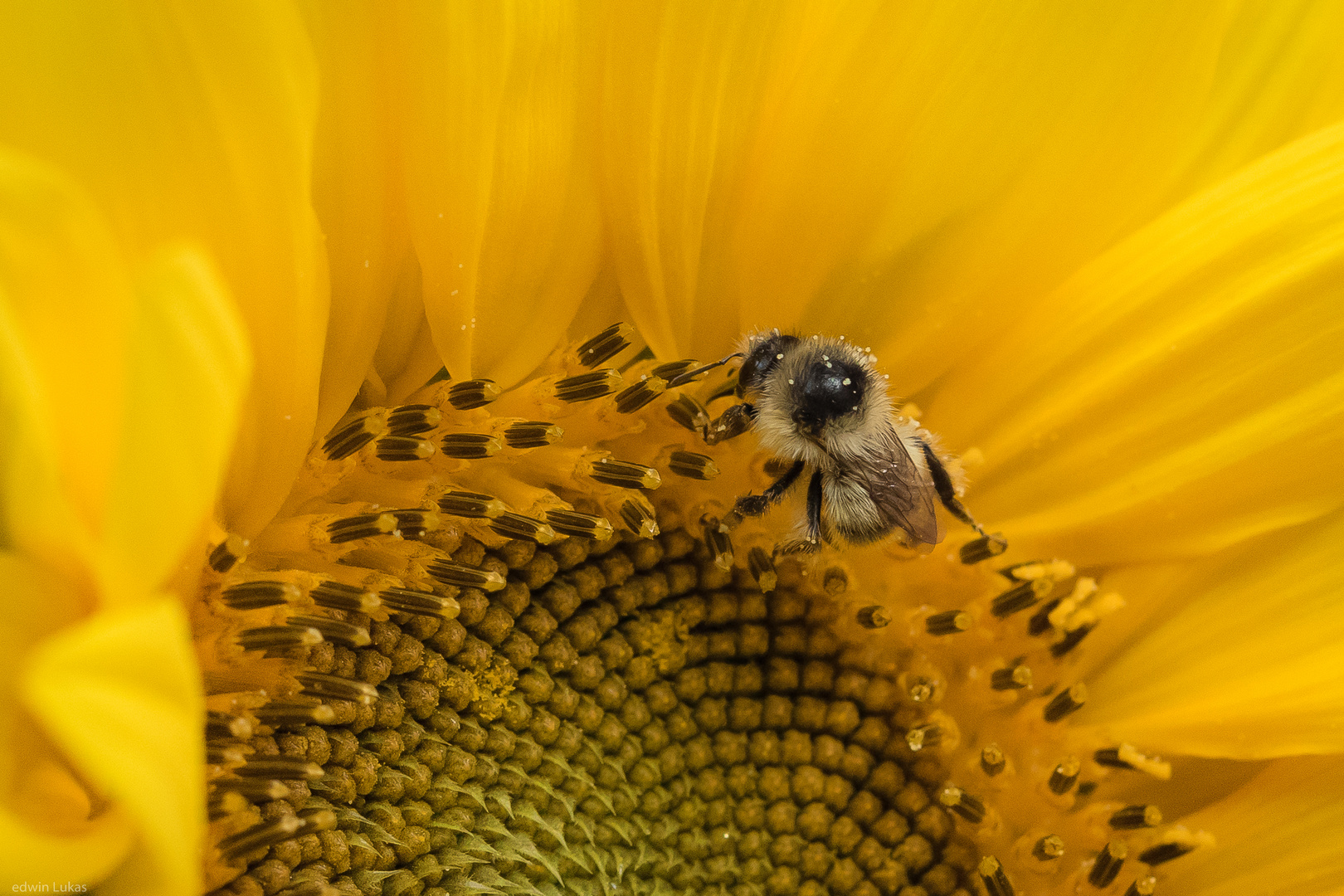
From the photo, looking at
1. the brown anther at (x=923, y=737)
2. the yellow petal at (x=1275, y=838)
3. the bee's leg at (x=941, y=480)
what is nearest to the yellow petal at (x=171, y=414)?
the bee's leg at (x=941, y=480)

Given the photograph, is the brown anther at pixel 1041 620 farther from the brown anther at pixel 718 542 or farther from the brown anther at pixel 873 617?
the brown anther at pixel 718 542

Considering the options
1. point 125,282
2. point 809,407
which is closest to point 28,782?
point 125,282

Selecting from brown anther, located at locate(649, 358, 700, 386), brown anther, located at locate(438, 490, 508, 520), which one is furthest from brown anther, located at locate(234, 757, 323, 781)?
brown anther, located at locate(649, 358, 700, 386)

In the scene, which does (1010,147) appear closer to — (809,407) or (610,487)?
(809,407)

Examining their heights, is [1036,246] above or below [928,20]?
below

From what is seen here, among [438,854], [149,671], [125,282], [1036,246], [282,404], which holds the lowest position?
[149,671]
